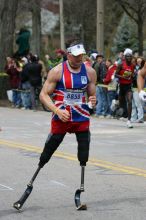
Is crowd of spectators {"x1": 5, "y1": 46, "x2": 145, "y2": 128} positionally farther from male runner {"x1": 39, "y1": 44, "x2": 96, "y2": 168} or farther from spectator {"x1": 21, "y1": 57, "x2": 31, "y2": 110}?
male runner {"x1": 39, "y1": 44, "x2": 96, "y2": 168}

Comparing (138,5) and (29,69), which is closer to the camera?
(29,69)

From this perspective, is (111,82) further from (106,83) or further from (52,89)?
(52,89)

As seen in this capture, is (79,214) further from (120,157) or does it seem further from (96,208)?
(120,157)

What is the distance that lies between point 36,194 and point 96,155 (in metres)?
3.81

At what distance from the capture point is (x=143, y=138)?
15.0 m

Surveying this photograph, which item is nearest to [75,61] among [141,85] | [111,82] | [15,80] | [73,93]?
[73,93]

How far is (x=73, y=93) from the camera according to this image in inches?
313

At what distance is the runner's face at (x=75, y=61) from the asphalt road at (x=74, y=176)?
1.64 meters

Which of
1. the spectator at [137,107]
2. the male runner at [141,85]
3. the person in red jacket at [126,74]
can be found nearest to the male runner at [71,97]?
the male runner at [141,85]

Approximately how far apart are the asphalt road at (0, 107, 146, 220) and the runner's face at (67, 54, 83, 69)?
164 cm

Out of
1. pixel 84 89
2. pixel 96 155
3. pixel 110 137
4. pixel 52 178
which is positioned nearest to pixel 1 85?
pixel 110 137

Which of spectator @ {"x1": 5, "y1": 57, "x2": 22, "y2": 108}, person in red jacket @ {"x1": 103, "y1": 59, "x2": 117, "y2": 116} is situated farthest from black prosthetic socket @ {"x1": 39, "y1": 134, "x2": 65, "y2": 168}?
spectator @ {"x1": 5, "y1": 57, "x2": 22, "y2": 108}

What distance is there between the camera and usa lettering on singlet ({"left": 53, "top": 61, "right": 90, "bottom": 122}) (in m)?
7.92

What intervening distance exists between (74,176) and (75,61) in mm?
2710
